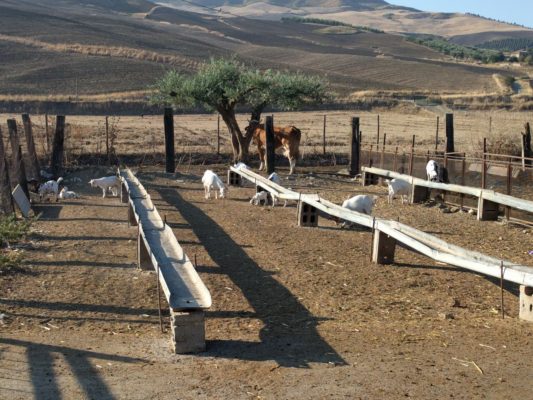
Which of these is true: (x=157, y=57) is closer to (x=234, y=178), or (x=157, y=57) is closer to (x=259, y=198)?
(x=234, y=178)

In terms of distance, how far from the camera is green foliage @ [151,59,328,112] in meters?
26.2

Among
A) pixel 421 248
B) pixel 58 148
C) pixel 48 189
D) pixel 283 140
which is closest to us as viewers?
pixel 421 248

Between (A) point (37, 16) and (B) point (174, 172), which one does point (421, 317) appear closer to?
(B) point (174, 172)

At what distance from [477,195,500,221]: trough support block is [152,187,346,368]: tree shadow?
5.53 metres

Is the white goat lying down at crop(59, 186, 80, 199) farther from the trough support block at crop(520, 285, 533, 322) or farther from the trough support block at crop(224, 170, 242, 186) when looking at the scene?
the trough support block at crop(520, 285, 533, 322)

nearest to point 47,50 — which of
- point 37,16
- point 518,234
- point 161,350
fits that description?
point 37,16

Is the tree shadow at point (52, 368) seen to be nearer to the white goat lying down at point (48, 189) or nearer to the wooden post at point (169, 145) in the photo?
the white goat lying down at point (48, 189)

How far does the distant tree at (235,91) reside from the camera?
86.2 feet

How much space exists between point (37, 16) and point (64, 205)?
89691mm

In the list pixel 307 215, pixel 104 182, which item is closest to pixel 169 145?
pixel 104 182

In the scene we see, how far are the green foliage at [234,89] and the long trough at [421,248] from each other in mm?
9900

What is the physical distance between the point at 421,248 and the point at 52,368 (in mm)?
5188

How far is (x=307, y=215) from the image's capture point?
15.3 m

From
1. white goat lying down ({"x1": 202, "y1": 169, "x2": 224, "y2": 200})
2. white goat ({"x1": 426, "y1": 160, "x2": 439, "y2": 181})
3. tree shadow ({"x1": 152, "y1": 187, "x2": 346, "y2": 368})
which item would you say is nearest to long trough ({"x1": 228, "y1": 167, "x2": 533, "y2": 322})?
tree shadow ({"x1": 152, "y1": 187, "x2": 346, "y2": 368})
